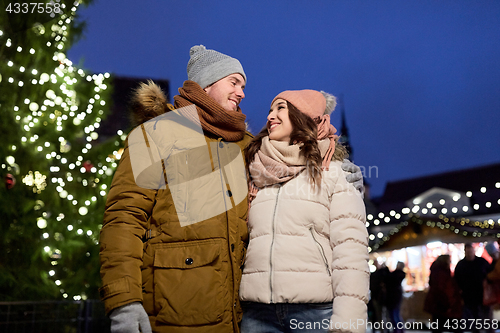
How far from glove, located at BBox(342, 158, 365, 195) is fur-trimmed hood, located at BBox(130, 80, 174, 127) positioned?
112 centimetres

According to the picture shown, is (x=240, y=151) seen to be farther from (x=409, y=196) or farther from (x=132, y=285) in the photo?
(x=409, y=196)

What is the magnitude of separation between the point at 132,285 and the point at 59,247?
5.94m

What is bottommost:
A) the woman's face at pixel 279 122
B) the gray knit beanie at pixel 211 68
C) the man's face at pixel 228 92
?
the woman's face at pixel 279 122

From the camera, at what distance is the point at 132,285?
2119 mm

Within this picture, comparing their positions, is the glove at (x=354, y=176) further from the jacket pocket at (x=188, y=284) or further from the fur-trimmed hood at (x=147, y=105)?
the fur-trimmed hood at (x=147, y=105)

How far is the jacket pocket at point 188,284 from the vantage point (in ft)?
7.04

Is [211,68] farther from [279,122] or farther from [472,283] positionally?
[472,283]

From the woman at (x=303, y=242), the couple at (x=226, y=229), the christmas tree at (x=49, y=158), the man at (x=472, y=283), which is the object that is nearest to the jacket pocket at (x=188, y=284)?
the couple at (x=226, y=229)

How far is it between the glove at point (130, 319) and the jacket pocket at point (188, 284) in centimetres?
9

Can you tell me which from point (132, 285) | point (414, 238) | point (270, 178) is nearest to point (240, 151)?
point (270, 178)

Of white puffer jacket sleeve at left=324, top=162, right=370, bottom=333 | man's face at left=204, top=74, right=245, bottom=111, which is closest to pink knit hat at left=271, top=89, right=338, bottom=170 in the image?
man's face at left=204, top=74, right=245, bottom=111

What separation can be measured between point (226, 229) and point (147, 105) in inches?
36.2

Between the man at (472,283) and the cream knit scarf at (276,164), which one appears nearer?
the cream knit scarf at (276,164)

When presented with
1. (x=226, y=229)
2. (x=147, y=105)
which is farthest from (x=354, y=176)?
(x=147, y=105)
